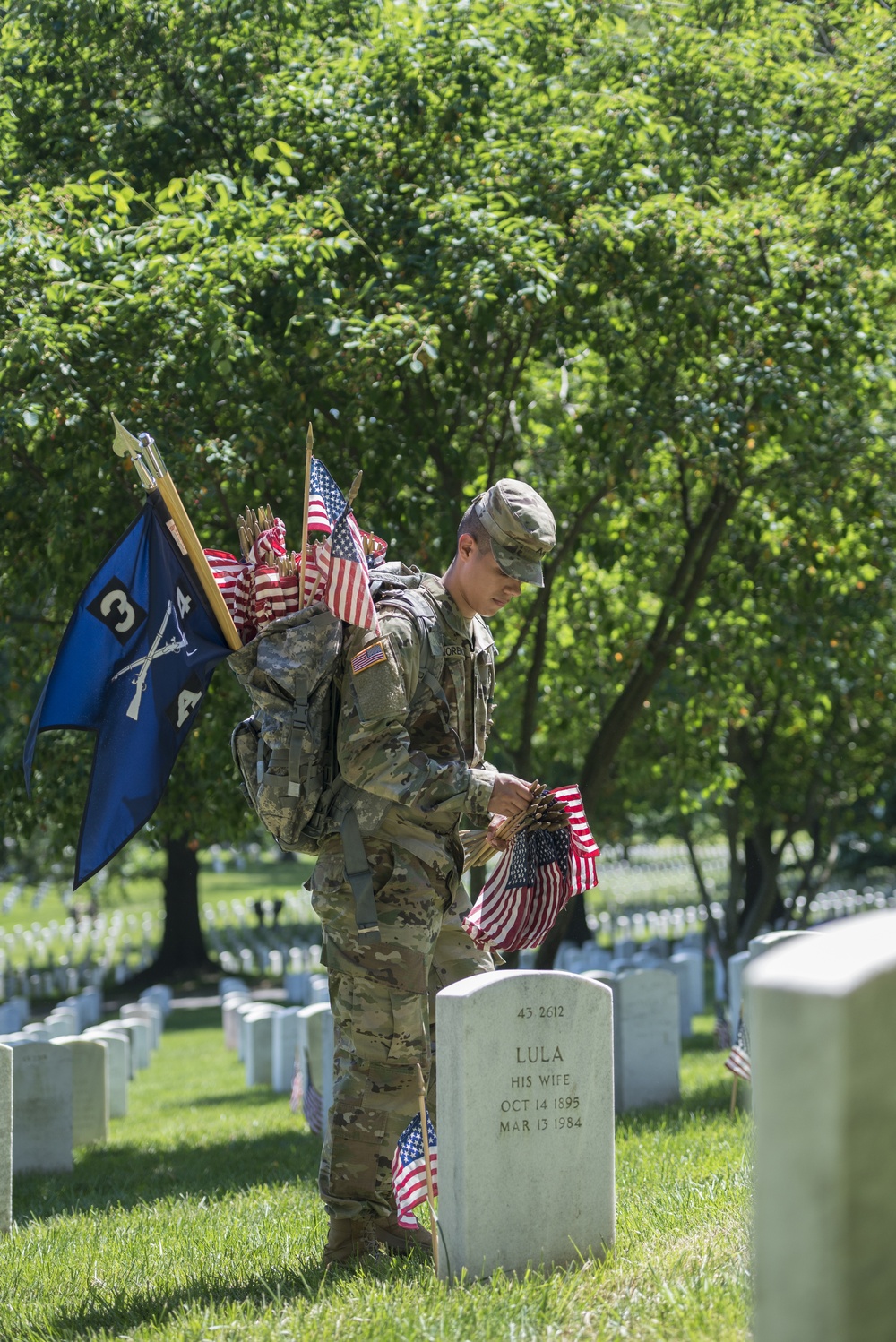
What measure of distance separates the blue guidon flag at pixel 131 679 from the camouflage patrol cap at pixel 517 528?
1012 mm

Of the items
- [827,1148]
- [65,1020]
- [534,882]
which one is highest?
[534,882]

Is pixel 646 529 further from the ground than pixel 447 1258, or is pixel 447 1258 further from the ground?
pixel 646 529

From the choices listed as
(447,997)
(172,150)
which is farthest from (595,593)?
(447,997)

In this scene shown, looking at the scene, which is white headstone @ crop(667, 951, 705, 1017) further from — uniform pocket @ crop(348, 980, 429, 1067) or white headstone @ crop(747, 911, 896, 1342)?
white headstone @ crop(747, 911, 896, 1342)

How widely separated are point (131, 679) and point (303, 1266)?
2.02 m

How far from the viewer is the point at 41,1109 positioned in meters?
8.83

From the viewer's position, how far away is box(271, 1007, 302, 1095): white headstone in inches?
551

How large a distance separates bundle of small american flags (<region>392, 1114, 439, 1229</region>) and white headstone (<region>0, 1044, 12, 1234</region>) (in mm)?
2061

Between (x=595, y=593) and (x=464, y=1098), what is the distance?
794 centimetres

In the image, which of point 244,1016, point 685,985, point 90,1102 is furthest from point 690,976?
point 90,1102

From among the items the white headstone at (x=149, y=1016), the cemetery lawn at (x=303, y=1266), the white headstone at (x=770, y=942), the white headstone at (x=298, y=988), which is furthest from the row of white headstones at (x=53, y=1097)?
the white headstone at (x=298, y=988)

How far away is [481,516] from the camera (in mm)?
4738

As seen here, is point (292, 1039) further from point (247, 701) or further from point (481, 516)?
point (481, 516)

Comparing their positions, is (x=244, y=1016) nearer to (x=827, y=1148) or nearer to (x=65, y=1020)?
(x=65, y=1020)
